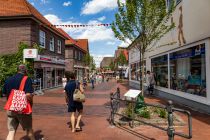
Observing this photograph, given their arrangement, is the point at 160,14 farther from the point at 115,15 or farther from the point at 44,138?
the point at 44,138

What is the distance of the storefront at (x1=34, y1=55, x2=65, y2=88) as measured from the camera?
21027 mm

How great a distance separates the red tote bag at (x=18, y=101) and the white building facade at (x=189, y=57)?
23.9ft

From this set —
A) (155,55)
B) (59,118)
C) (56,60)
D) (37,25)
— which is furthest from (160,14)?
(56,60)

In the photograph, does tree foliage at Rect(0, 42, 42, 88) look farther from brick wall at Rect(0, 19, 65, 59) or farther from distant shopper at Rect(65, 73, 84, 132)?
distant shopper at Rect(65, 73, 84, 132)

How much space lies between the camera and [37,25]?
2047 cm

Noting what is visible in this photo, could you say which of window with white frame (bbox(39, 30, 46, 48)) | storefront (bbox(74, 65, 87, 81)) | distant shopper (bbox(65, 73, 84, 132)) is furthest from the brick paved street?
storefront (bbox(74, 65, 87, 81))

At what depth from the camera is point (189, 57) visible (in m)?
11.8

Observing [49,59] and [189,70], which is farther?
[49,59]

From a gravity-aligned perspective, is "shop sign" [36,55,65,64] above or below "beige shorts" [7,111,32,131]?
above

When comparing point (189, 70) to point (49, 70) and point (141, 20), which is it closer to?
point (141, 20)

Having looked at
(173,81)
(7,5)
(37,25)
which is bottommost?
(173,81)

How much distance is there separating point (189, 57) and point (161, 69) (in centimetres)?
485

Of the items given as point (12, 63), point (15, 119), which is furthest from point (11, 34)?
point (15, 119)

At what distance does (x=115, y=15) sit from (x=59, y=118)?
175 inches
